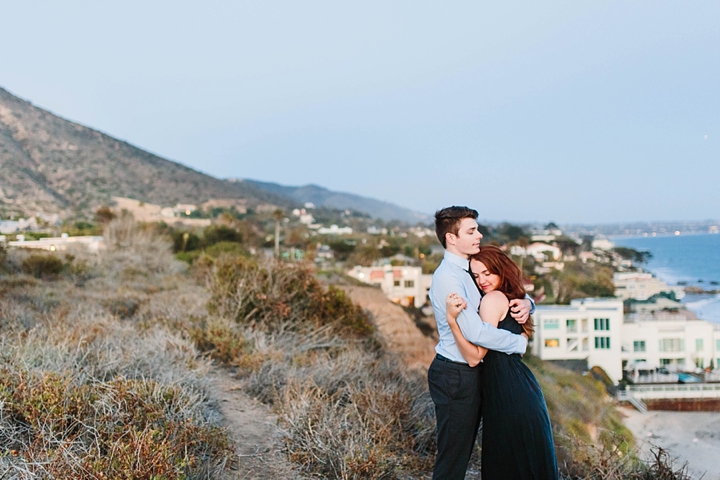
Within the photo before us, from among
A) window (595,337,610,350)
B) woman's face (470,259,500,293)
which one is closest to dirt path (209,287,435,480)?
woman's face (470,259,500,293)

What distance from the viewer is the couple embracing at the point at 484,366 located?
2.59 m

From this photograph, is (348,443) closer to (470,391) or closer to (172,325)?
(470,391)

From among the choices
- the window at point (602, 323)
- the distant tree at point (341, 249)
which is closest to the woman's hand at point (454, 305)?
A: the window at point (602, 323)

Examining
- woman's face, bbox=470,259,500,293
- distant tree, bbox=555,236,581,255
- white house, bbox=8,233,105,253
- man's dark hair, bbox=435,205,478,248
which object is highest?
man's dark hair, bbox=435,205,478,248

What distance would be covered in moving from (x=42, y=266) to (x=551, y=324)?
1315 centimetres

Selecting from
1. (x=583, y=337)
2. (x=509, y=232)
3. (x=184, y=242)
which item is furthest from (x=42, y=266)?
(x=509, y=232)

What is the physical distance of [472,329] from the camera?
99.2 inches

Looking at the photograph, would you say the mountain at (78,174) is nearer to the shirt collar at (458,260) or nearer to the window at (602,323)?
the window at (602,323)

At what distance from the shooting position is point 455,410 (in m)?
2.71

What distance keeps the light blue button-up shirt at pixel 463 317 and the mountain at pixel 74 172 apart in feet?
109

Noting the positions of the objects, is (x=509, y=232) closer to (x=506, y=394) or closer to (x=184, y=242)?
(x=184, y=242)

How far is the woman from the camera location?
2.60 meters

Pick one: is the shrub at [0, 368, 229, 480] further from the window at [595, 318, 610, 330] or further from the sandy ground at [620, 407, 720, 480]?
the window at [595, 318, 610, 330]

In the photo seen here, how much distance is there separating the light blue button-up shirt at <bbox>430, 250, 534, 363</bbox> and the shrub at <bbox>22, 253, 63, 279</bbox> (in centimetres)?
1393
